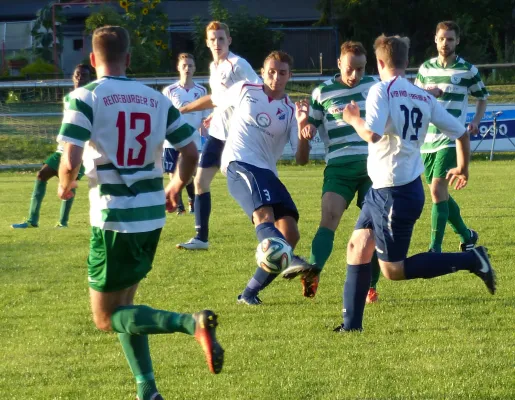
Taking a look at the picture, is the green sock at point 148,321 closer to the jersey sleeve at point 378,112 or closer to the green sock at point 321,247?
the jersey sleeve at point 378,112

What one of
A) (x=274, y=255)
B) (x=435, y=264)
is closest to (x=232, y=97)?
(x=274, y=255)

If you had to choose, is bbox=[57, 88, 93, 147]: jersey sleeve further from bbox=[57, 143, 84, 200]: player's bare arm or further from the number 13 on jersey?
the number 13 on jersey

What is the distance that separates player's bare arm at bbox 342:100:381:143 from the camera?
5605 millimetres

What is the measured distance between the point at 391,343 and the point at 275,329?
80 cm

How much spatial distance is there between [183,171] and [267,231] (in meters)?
1.72

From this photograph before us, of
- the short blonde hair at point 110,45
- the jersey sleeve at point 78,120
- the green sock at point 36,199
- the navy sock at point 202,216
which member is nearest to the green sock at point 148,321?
the jersey sleeve at point 78,120

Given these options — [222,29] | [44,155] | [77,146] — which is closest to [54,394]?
[77,146]

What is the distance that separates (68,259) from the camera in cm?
941

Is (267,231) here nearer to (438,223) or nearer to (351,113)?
(351,113)

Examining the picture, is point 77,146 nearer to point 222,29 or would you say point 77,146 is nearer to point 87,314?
point 87,314

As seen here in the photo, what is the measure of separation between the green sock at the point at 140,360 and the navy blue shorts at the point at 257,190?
2.22m

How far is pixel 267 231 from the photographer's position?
21.5ft

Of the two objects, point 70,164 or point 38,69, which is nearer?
point 70,164

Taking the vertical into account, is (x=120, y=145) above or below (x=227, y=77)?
above
